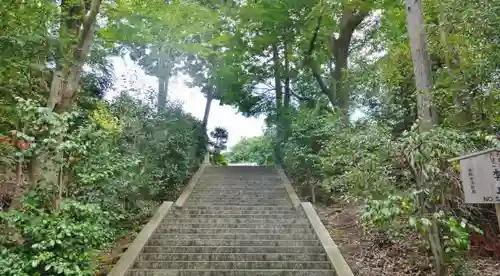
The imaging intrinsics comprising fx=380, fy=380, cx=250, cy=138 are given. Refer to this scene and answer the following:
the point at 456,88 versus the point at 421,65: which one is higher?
the point at 421,65

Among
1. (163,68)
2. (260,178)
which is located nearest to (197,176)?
(260,178)

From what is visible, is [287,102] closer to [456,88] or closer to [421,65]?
[421,65]

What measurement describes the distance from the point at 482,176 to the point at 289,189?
8.12m

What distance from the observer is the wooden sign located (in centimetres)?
417

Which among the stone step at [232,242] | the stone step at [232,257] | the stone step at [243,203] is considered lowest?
the stone step at [232,257]

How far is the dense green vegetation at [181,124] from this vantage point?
4.91 metres

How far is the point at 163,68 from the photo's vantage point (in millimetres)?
17047

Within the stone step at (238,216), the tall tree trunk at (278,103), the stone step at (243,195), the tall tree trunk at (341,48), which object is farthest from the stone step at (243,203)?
the tall tree trunk at (278,103)

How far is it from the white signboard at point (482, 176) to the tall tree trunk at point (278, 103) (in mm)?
11554

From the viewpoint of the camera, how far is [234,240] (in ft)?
25.8

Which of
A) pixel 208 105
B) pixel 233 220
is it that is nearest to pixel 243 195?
pixel 233 220

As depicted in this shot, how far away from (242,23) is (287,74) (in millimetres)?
3821

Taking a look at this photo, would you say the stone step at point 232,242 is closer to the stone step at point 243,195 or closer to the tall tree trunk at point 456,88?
the tall tree trunk at point 456,88

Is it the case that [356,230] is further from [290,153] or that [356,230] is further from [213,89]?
[213,89]
